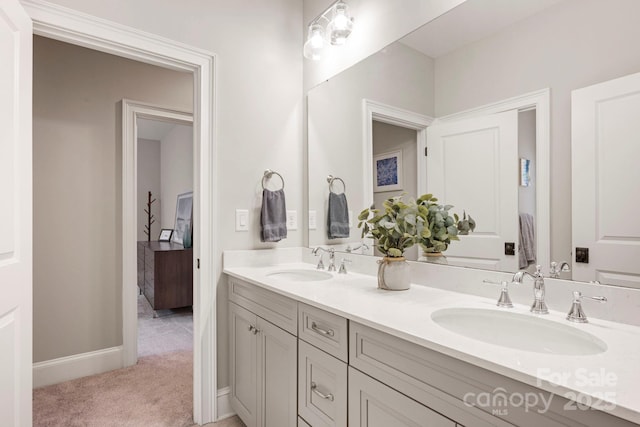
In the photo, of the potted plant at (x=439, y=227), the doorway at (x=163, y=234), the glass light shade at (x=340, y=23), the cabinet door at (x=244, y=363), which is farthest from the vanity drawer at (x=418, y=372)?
the doorway at (x=163, y=234)

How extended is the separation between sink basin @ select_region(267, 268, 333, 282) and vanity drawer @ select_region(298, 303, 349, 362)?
55 centimetres

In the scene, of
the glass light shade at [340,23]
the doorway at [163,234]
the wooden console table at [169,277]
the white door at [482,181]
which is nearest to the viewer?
the white door at [482,181]

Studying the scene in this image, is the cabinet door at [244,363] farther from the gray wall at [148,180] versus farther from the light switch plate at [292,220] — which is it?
the gray wall at [148,180]

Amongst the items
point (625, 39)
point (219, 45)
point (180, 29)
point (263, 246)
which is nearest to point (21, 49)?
point (180, 29)

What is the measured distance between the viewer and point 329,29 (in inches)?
73.9

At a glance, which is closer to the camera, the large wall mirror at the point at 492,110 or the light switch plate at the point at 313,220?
the large wall mirror at the point at 492,110

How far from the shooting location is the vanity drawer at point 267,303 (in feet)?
4.46

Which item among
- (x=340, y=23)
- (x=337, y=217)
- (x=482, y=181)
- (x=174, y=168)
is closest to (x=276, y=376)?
(x=337, y=217)

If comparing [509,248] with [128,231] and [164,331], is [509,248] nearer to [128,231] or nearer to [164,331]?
[128,231]

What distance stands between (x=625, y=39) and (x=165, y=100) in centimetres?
288

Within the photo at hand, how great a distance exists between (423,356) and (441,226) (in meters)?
0.68

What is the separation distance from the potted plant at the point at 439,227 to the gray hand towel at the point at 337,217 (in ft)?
1.93

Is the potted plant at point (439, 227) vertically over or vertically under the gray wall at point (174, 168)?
under

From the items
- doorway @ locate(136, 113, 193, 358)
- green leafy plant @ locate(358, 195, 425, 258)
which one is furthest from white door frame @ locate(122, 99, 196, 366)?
green leafy plant @ locate(358, 195, 425, 258)
